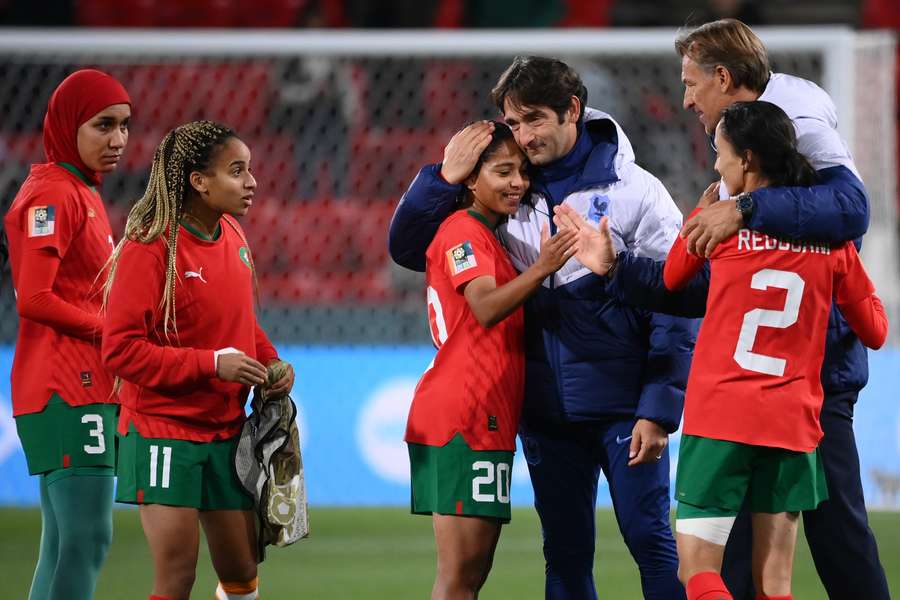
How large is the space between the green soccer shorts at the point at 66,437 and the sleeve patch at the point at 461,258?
1245 mm

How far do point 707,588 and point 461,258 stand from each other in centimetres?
112

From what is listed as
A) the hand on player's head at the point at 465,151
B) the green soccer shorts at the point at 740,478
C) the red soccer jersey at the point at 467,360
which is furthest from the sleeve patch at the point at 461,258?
the green soccer shorts at the point at 740,478

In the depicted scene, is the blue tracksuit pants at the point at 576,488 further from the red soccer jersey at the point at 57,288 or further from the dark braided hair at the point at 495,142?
the red soccer jersey at the point at 57,288

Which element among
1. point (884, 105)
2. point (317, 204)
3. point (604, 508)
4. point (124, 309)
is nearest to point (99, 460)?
point (124, 309)

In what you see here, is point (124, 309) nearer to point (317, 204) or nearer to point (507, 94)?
point (507, 94)

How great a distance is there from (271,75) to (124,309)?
257 inches

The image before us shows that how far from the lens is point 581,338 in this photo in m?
3.93

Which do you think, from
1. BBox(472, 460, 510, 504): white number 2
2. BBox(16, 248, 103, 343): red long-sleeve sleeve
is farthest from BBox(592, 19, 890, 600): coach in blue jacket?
BBox(16, 248, 103, 343): red long-sleeve sleeve

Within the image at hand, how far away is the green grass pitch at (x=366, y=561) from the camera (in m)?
5.71

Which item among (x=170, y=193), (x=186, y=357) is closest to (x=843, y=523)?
(x=186, y=357)

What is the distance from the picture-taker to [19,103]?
9039mm

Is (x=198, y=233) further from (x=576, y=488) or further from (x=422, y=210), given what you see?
(x=576, y=488)

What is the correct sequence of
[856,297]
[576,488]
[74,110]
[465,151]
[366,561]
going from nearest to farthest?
[856,297] < [465,151] < [576,488] < [74,110] < [366,561]

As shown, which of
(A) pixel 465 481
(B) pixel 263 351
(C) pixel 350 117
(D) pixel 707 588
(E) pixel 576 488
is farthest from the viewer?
(C) pixel 350 117
